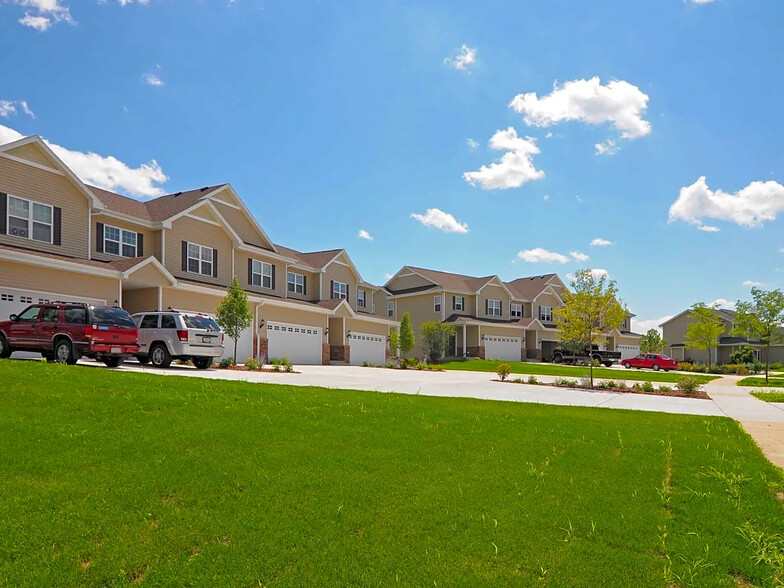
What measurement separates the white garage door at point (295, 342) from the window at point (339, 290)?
559 cm

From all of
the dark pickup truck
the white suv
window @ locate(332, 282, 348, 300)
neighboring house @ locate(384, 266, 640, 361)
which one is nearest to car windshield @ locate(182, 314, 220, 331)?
the white suv

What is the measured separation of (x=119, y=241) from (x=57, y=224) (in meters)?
3.23

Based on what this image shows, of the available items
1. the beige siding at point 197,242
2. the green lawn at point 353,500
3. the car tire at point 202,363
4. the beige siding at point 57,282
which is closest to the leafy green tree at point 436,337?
the beige siding at point 197,242

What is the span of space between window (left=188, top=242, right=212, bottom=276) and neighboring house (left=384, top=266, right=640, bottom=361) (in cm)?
2348

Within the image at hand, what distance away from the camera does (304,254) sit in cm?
4134

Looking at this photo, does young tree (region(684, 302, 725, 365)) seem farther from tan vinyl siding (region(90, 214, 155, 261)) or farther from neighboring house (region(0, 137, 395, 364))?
tan vinyl siding (region(90, 214, 155, 261))

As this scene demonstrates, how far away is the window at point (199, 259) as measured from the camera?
28.0 metres

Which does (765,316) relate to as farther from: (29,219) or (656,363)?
(29,219)

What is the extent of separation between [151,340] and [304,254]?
74.5ft

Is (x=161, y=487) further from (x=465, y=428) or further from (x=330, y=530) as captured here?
(x=465, y=428)

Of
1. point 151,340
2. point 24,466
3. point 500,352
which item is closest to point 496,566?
point 24,466

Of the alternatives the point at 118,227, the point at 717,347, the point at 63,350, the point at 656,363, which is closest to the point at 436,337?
the point at 656,363

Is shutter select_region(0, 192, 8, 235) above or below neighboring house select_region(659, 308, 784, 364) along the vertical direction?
above

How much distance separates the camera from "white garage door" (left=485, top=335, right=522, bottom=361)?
49.4m
